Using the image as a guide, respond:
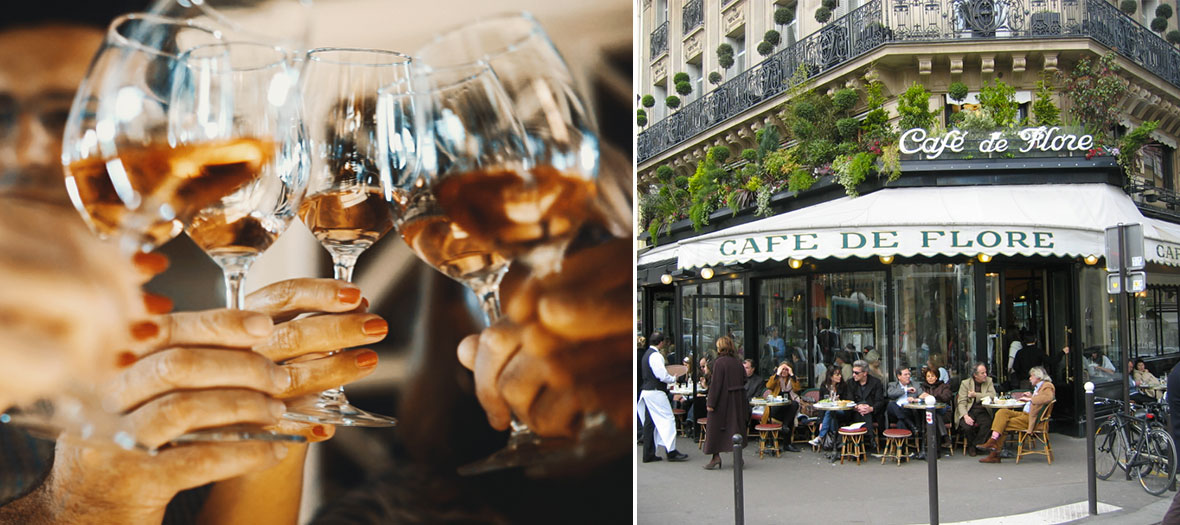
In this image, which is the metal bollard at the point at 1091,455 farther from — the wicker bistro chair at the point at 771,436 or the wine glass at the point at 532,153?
the wine glass at the point at 532,153

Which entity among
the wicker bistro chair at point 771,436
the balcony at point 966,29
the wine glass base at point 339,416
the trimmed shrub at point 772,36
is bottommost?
the wicker bistro chair at point 771,436

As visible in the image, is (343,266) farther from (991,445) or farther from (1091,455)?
(991,445)

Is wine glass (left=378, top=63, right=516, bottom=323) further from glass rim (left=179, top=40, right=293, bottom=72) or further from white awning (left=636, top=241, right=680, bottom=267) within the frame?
white awning (left=636, top=241, right=680, bottom=267)

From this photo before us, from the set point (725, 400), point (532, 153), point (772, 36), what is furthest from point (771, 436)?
point (532, 153)

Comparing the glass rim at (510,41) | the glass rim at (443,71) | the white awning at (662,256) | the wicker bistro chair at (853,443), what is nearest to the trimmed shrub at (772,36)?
the white awning at (662,256)

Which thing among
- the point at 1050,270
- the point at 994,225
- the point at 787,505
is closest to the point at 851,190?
the point at 994,225

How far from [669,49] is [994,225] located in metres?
14.5

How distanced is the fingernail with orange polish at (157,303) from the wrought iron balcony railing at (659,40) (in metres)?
22.9

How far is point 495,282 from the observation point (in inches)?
112

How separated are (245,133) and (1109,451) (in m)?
10.9

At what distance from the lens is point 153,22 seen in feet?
8.09

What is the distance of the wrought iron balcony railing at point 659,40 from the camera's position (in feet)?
80.1

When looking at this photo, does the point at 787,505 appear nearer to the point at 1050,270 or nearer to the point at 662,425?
the point at 662,425

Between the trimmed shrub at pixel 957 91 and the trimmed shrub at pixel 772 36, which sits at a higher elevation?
the trimmed shrub at pixel 772 36
